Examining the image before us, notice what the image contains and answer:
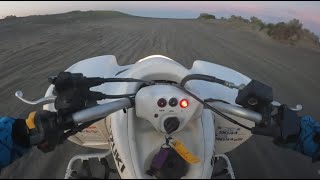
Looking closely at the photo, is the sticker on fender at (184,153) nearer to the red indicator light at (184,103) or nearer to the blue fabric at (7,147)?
the red indicator light at (184,103)

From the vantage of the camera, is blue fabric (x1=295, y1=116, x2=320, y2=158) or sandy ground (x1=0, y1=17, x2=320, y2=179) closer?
blue fabric (x1=295, y1=116, x2=320, y2=158)

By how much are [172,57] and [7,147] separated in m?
11.8

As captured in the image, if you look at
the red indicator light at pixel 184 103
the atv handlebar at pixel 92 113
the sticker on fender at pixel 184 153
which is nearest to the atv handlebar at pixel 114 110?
the atv handlebar at pixel 92 113

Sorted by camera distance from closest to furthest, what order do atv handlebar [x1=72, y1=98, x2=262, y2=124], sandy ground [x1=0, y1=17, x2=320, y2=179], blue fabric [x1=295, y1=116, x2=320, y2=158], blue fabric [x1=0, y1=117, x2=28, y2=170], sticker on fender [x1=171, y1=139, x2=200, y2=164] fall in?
sticker on fender [x1=171, y1=139, x2=200, y2=164] < atv handlebar [x1=72, y1=98, x2=262, y2=124] < blue fabric [x1=0, y1=117, x2=28, y2=170] < blue fabric [x1=295, y1=116, x2=320, y2=158] < sandy ground [x1=0, y1=17, x2=320, y2=179]

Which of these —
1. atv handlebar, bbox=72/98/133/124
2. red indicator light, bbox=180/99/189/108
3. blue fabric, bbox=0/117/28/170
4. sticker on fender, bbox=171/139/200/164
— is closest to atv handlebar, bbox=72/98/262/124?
atv handlebar, bbox=72/98/133/124

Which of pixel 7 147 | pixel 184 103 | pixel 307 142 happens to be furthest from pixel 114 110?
pixel 307 142

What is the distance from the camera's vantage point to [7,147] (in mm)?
2832

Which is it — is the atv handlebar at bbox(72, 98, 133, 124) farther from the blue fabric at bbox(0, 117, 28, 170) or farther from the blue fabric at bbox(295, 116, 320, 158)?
the blue fabric at bbox(295, 116, 320, 158)

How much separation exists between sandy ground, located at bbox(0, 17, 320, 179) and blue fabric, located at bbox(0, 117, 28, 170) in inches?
6.8

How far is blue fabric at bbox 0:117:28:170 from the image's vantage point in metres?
2.80

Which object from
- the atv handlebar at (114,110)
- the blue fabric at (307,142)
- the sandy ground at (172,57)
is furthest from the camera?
the sandy ground at (172,57)

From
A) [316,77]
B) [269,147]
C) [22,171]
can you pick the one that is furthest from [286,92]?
[22,171]

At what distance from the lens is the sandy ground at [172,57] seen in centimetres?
549

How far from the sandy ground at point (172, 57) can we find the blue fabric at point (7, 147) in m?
0.17
